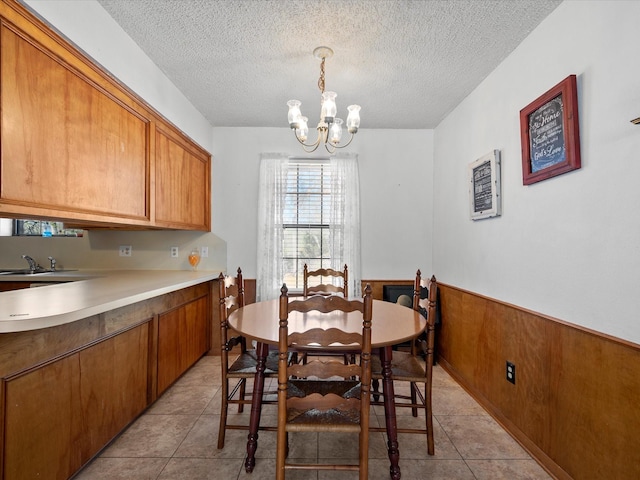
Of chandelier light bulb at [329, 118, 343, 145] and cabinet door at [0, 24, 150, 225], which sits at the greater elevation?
chandelier light bulb at [329, 118, 343, 145]

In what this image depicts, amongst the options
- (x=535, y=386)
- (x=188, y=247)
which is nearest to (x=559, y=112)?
(x=535, y=386)

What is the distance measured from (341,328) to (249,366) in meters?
0.66

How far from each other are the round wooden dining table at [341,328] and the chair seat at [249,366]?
10cm

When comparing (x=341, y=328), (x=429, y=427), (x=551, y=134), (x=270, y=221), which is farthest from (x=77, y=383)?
(x=551, y=134)

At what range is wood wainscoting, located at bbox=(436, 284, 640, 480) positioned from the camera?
130 cm

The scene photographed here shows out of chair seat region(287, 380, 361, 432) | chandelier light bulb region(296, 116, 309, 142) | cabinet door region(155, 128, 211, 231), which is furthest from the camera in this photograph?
cabinet door region(155, 128, 211, 231)

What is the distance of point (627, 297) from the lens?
4.24ft

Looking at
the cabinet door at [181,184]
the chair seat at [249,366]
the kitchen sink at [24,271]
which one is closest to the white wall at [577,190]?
the chair seat at [249,366]

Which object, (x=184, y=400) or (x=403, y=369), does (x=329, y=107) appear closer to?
(x=403, y=369)

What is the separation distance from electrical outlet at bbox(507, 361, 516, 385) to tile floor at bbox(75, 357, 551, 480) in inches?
13.8

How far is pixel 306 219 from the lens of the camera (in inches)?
140

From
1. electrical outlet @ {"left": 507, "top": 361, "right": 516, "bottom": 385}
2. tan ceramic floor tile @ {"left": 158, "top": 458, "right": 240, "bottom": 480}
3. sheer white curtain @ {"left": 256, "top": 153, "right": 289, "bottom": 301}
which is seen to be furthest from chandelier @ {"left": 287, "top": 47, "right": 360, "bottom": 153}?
tan ceramic floor tile @ {"left": 158, "top": 458, "right": 240, "bottom": 480}

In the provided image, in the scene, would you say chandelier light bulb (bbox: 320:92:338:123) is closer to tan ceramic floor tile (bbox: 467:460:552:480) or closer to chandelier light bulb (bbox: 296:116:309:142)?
chandelier light bulb (bbox: 296:116:309:142)

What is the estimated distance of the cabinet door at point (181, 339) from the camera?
2.36m
